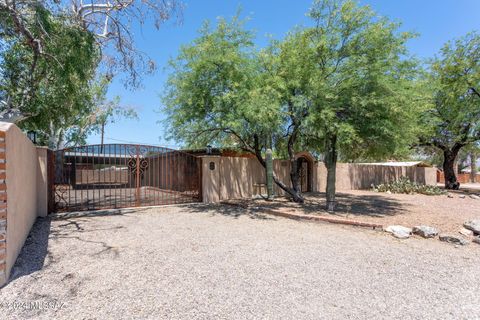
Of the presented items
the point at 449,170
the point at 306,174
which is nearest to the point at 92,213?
the point at 306,174

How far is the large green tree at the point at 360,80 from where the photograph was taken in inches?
313

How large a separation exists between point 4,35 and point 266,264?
8352 mm

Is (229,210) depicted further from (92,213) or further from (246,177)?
(92,213)

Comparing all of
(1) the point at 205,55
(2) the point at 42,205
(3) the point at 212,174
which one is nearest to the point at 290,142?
(3) the point at 212,174

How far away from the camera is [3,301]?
10.2ft

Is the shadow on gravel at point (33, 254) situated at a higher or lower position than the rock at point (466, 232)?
higher

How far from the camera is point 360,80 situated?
8.16 metres

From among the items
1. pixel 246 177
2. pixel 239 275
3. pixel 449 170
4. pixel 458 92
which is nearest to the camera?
pixel 239 275

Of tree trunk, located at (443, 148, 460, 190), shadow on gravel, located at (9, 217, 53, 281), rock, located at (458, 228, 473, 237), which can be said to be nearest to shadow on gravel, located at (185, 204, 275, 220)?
shadow on gravel, located at (9, 217, 53, 281)

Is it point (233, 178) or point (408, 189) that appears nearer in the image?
point (233, 178)

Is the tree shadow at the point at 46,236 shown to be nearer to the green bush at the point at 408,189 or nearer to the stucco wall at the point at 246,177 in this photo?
the stucco wall at the point at 246,177

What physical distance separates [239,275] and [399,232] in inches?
175

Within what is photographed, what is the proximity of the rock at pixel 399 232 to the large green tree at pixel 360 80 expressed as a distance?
8.26 ft

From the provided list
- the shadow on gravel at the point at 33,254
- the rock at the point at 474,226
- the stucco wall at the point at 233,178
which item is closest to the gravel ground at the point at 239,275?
the shadow on gravel at the point at 33,254
